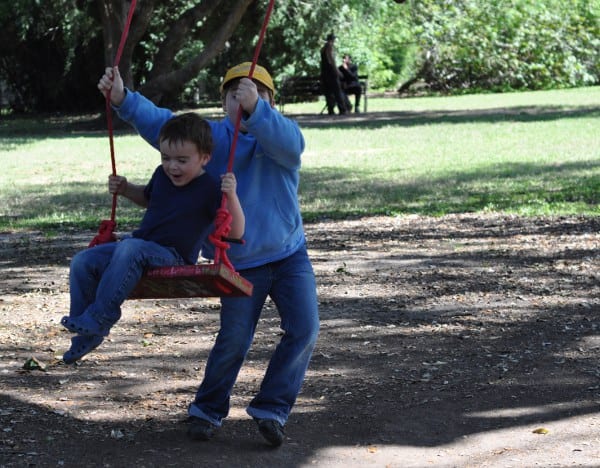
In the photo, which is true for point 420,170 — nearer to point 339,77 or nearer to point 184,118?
point 184,118

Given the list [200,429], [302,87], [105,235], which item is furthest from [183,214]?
[302,87]

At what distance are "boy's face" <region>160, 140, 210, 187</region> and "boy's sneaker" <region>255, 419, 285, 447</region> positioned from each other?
1.02 m

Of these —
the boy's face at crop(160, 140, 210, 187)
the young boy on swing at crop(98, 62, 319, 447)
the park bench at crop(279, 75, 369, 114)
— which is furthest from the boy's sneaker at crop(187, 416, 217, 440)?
the park bench at crop(279, 75, 369, 114)

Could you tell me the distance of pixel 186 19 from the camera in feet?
87.0

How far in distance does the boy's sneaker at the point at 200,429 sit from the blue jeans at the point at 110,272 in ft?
2.11

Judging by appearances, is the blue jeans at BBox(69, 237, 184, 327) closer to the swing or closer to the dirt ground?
the swing

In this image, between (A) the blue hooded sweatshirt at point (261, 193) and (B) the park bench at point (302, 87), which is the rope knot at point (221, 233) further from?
(B) the park bench at point (302, 87)

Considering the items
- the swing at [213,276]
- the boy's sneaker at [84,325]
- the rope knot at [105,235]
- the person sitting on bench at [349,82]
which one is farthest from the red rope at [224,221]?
the person sitting on bench at [349,82]

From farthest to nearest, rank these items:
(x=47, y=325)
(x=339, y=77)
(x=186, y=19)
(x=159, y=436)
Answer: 1. (x=339, y=77)
2. (x=186, y=19)
3. (x=47, y=325)
4. (x=159, y=436)

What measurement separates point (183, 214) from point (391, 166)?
12.9 m

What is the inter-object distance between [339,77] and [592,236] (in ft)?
66.6

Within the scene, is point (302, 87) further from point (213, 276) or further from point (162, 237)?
point (213, 276)

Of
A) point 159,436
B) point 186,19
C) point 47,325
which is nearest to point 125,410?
point 159,436

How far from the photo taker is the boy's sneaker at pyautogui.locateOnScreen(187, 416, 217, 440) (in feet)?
15.9
